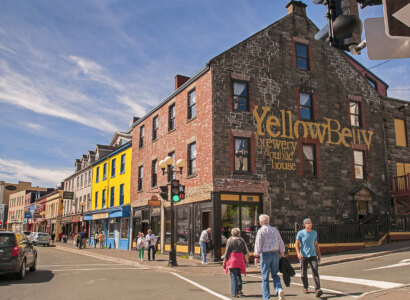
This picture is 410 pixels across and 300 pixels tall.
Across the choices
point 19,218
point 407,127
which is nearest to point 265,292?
point 407,127

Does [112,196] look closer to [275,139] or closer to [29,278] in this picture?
[275,139]

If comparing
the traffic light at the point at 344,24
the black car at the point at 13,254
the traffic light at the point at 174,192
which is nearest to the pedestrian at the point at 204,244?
Result: the traffic light at the point at 174,192

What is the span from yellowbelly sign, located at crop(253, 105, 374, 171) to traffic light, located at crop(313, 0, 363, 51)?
16.0 meters

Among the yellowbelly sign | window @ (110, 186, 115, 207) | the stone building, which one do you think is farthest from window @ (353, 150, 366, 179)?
window @ (110, 186, 115, 207)

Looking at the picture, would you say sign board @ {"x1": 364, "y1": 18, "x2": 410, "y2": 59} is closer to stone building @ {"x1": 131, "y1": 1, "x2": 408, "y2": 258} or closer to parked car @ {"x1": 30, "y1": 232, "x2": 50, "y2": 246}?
stone building @ {"x1": 131, "y1": 1, "x2": 408, "y2": 258}

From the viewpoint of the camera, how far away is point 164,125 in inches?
1022

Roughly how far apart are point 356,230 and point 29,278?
1548 centimetres

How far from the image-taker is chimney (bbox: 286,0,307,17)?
934 inches

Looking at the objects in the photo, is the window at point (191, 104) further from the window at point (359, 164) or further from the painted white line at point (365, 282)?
the painted white line at point (365, 282)

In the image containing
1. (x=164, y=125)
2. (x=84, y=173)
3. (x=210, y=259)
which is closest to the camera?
(x=210, y=259)

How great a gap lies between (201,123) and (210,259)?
23.7ft

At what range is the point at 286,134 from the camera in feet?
70.9

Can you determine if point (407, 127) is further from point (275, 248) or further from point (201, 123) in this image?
point (275, 248)

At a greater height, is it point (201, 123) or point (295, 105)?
point (295, 105)
